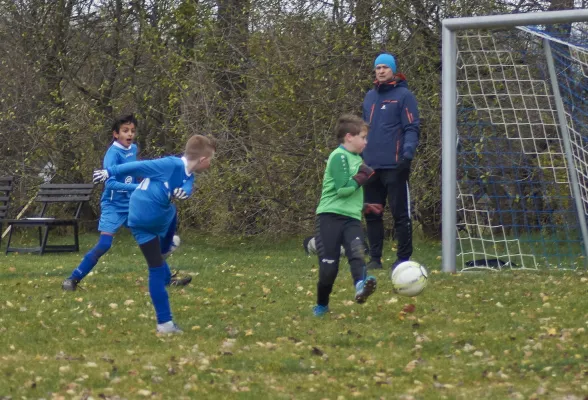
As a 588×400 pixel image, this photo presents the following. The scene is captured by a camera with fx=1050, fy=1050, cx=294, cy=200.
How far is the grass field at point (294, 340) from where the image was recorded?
5.87 meters

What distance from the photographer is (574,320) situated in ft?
25.6

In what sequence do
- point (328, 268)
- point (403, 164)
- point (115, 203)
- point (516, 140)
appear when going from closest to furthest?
point (328, 268) → point (115, 203) → point (403, 164) → point (516, 140)

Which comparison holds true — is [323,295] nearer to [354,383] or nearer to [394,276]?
[394,276]

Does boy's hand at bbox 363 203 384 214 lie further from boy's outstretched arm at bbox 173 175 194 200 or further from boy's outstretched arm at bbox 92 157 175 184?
boy's outstretched arm at bbox 92 157 175 184

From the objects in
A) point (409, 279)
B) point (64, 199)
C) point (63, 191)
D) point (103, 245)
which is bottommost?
point (409, 279)

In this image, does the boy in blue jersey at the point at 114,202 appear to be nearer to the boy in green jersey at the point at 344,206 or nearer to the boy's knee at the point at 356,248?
the boy in green jersey at the point at 344,206

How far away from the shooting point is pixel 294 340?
7.33 meters

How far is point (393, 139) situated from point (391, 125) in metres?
0.15

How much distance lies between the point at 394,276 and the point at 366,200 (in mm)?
2820

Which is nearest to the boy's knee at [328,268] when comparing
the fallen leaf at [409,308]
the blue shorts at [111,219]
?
the fallen leaf at [409,308]

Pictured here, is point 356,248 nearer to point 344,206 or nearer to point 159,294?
point 344,206

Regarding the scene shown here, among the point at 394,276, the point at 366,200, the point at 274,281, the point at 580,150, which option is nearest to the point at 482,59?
the point at 580,150

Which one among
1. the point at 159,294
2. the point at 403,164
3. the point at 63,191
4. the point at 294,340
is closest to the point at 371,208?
the point at 294,340

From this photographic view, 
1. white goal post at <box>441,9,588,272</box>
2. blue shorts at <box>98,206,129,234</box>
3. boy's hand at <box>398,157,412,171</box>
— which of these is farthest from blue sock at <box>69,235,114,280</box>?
white goal post at <box>441,9,588,272</box>
